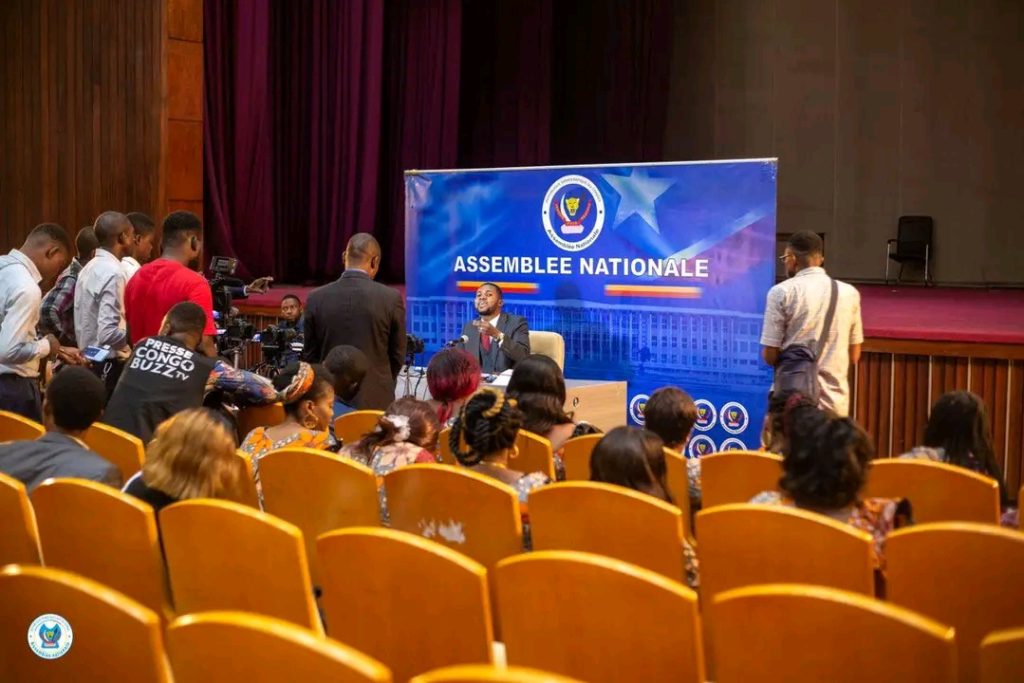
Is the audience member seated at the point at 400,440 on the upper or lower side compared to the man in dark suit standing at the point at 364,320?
lower

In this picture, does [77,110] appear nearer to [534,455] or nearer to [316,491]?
[534,455]

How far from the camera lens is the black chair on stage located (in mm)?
12164

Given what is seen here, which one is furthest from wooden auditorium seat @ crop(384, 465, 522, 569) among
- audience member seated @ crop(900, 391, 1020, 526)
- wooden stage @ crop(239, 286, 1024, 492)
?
wooden stage @ crop(239, 286, 1024, 492)

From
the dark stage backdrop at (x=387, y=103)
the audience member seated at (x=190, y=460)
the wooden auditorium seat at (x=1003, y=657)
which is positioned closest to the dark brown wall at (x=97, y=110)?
the dark stage backdrop at (x=387, y=103)

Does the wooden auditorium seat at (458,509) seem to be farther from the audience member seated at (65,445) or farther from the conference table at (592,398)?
the conference table at (592,398)

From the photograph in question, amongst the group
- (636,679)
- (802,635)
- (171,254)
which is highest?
(171,254)

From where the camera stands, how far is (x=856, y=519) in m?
2.83

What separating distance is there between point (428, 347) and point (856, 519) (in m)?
4.89

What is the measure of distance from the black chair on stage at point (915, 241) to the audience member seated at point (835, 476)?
983 cm

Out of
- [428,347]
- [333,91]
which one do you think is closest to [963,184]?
[333,91]

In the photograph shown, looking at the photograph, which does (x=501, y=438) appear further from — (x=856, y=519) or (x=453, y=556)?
(x=453, y=556)

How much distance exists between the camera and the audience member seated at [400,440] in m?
3.62

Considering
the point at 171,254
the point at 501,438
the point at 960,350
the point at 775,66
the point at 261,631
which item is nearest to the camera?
the point at 261,631

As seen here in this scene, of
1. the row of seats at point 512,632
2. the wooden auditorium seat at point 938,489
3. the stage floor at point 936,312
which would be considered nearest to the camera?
the row of seats at point 512,632
